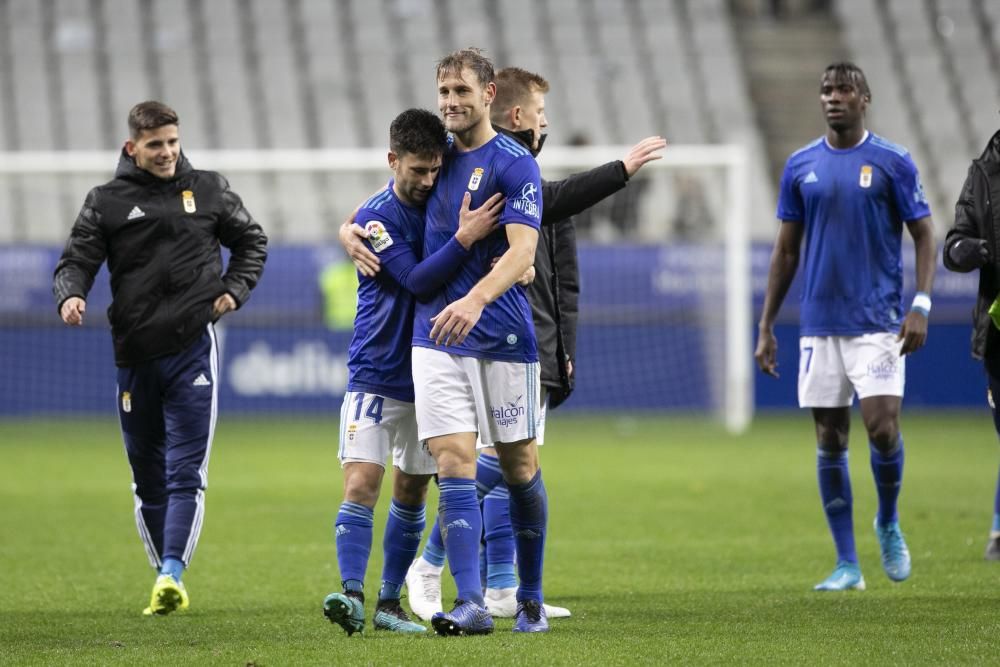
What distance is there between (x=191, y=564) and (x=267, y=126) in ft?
53.7

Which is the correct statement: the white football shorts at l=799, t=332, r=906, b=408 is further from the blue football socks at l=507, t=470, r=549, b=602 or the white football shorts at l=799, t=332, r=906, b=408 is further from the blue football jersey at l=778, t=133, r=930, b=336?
the blue football socks at l=507, t=470, r=549, b=602

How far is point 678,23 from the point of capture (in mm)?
26141

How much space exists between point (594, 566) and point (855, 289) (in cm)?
194

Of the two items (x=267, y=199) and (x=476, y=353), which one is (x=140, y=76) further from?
(x=476, y=353)

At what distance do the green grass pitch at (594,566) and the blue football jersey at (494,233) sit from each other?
103 cm

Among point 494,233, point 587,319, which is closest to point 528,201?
point 494,233

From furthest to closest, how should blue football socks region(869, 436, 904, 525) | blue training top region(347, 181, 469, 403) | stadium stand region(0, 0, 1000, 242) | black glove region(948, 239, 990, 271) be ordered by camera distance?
stadium stand region(0, 0, 1000, 242) → blue football socks region(869, 436, 904, 525) → black glove region(948, 239, 990, 271) → blue training top region(347, 181, 469, 403)

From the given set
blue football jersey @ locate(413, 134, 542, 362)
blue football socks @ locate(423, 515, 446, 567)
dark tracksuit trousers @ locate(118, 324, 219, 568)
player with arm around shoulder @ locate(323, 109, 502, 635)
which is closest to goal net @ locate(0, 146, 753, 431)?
dark tracksuit trousers @ locate(118, 324, 219, 568)

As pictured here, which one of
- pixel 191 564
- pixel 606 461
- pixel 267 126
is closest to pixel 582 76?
pixel 267 126

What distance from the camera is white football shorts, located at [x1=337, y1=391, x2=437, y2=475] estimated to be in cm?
574

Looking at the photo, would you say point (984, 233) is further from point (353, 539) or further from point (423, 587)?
point (353, 539)

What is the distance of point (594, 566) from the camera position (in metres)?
7.98

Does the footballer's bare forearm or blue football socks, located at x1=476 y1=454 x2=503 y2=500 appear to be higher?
the footballer's bare forearm

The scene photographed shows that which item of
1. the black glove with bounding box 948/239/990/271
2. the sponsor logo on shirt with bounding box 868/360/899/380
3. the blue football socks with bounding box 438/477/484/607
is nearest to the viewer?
the blue football socks with bounding box 438/477/484/607
